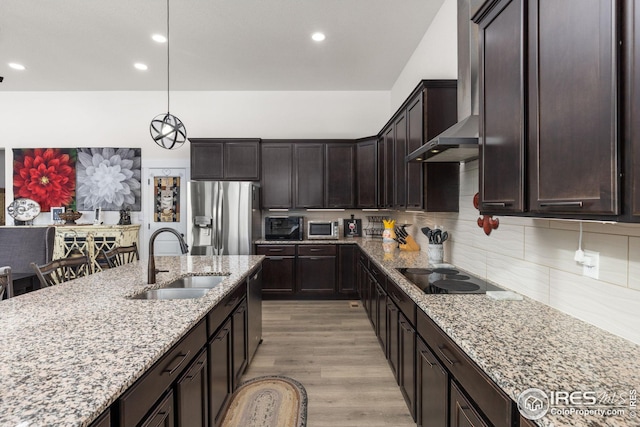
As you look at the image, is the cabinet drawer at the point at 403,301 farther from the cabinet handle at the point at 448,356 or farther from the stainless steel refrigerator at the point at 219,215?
the stainless steel refrigerator at the point at 219,215

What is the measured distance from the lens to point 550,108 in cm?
109

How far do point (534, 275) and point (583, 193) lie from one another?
2.99 ft

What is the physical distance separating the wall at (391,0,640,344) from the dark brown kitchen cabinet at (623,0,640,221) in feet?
1.55

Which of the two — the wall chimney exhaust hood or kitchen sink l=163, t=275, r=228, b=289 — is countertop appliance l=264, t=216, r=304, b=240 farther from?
the wall chimney exhaust hood

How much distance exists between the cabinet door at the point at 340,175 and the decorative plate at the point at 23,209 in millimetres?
4660

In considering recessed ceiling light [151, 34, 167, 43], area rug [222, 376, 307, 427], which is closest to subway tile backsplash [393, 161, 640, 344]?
area rug [222, 376, 307, 427]

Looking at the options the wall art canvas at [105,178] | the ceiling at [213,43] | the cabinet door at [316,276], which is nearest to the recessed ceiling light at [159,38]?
the ceiling at [213,43]

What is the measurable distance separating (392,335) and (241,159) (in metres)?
3.42

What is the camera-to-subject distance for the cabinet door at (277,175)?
4.87m

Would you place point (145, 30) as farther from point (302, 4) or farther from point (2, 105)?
point (2, 105)

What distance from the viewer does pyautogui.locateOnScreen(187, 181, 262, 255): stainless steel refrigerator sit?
4.45m

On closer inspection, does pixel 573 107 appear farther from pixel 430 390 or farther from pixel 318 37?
pixel 318 37

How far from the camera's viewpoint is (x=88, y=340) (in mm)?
1115

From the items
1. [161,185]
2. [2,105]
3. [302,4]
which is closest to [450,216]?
[302,4]
